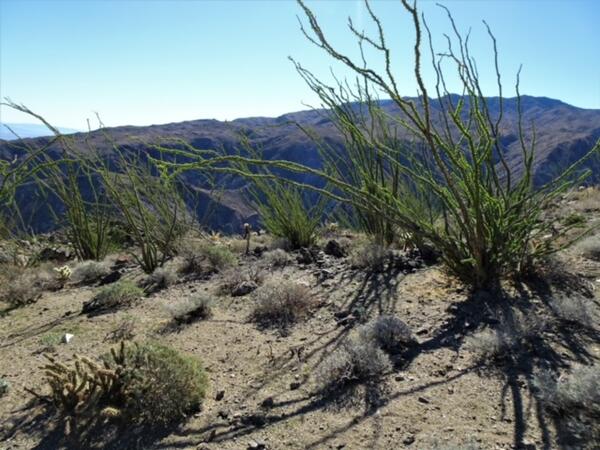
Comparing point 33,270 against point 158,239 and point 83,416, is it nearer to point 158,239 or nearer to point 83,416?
point 158,239

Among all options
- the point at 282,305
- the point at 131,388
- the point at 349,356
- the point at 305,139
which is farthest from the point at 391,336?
the point at 305,139

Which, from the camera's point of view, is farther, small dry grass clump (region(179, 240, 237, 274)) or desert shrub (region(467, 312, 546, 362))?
small dry grass clump (region(179, 240, 237, 274))

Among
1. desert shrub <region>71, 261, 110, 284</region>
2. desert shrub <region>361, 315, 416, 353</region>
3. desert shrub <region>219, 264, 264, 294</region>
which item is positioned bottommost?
desert shrub <region>71, 261, 110, 284</region>

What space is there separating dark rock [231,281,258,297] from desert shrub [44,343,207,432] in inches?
78.7

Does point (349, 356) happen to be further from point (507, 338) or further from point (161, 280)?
point (161, 280)

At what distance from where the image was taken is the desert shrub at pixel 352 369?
2867 mm

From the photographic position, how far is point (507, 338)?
302 centimetres

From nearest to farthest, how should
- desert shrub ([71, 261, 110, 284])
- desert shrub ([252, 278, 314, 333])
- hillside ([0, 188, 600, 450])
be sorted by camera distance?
hillside ([0, 188, 600, 450]) → desert shrub ([252, 278, 314, 333]) → desert shrub ([71, 261, 110, 284])

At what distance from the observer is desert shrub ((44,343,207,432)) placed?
2752mm

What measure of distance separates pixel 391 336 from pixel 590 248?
2.53 meters

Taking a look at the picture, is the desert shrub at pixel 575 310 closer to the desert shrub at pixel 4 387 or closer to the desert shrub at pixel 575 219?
the desert shrub at pixel 575 219

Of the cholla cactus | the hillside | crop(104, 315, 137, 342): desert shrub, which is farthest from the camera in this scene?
the cholla cactus

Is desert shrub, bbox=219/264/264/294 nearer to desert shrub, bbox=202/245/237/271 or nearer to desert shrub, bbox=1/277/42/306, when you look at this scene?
desert shrub, bbox=202/245/237/271

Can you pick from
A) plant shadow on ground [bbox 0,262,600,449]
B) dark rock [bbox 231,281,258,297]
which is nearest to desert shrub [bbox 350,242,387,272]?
dark rock [bbox 231,281,258,297]
